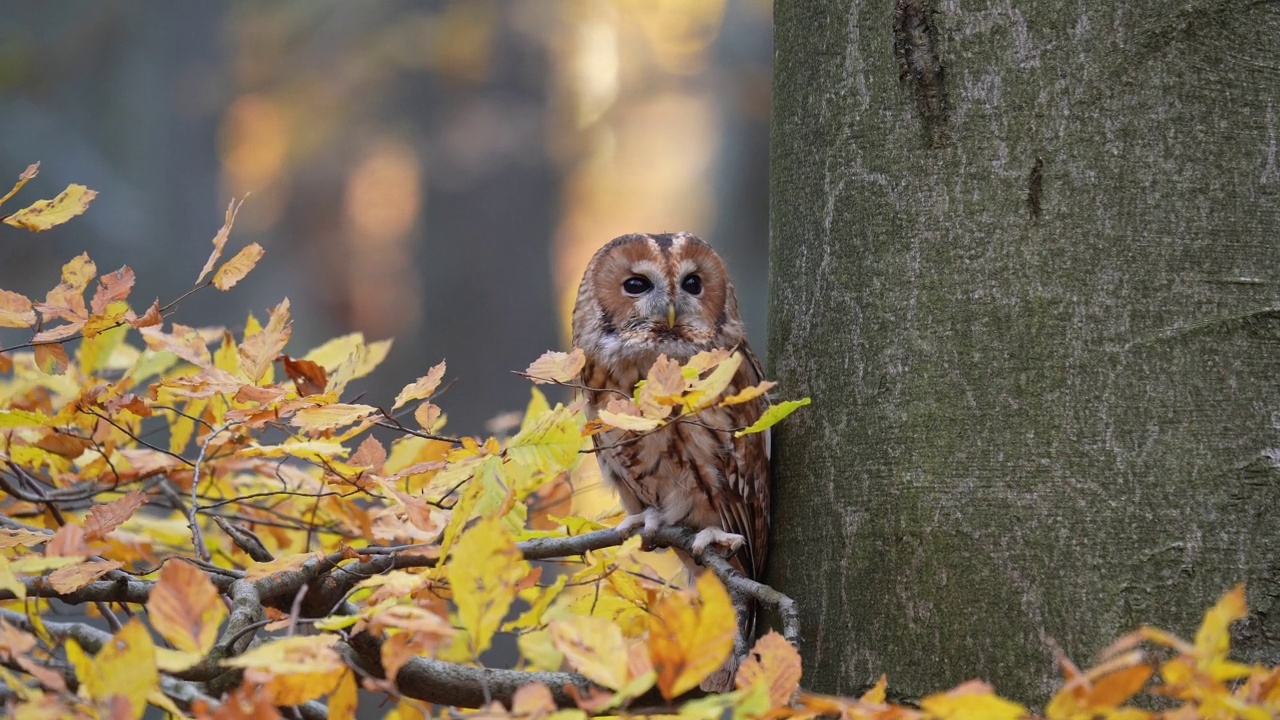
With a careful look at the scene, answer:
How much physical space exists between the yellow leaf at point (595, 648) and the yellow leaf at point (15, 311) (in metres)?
0.90

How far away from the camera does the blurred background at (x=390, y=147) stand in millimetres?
7383

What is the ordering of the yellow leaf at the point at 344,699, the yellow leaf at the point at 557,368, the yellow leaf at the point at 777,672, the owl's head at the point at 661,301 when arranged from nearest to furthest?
the yellow leaf at the point at 777,672, the yellow leaf at the point at 344,699, the yellow leaf at the point at 557,368, the owl's head at the point at 661,301

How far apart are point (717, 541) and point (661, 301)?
0.59 meters

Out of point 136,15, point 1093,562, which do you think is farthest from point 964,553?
point 136,15

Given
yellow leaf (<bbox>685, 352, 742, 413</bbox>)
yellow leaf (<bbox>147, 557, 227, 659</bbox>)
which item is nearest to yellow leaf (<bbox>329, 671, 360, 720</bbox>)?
yellow leaf (<bbox>147, 557, 227, 659</bbox>)

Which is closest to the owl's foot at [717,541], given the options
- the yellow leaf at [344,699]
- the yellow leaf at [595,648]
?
the yellow leaf at [344,699]

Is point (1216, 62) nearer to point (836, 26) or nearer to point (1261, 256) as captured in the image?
point (1261, 256)

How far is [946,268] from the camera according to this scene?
1.42 metres

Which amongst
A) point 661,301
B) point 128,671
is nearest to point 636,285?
point 661,301

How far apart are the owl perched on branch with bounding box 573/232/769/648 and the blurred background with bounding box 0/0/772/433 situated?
4521 mm

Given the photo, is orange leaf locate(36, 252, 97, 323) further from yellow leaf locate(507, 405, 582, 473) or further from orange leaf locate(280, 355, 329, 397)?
yellow leaf locate(507, 405, 582, 473)

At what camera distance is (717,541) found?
75.0 inches

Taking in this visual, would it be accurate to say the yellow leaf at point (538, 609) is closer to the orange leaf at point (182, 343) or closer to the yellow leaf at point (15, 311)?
the orange leaf at point (182, 343)

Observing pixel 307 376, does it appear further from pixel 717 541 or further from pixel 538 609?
pixel 717 541
